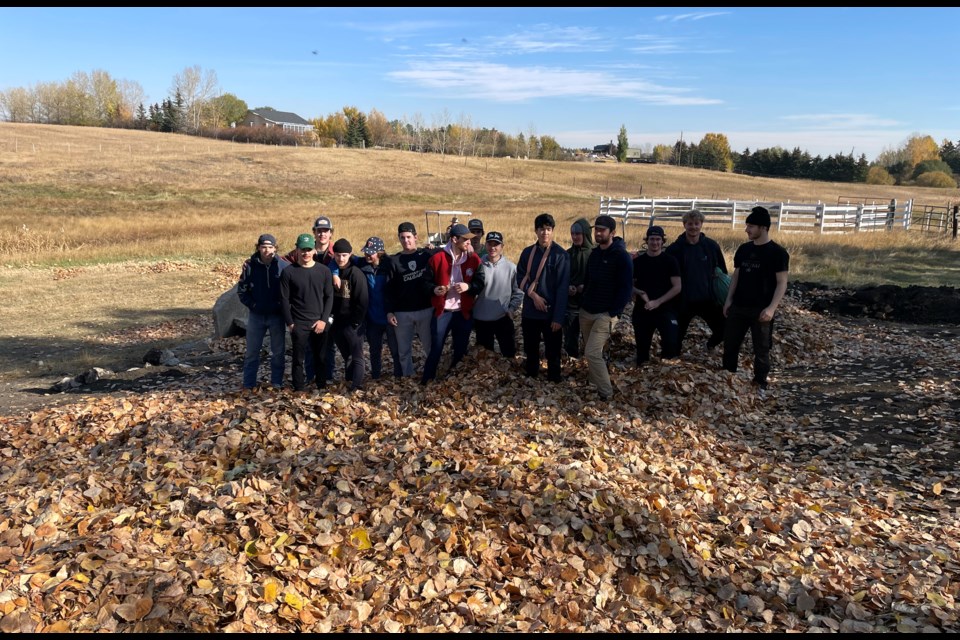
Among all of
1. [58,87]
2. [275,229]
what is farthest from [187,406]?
[58,87]

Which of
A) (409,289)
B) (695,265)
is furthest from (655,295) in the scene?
(409,289)

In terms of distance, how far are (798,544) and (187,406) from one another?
20.9 feet

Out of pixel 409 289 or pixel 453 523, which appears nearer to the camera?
pixel 453 523

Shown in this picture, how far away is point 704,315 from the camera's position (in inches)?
365

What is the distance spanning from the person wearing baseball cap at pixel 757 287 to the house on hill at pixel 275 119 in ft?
421

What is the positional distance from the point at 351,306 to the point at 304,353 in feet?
2.50

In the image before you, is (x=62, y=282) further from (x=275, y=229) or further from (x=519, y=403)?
(x=519, y=403)

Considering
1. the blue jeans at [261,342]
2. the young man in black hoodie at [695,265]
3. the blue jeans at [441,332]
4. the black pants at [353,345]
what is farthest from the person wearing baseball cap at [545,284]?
the blue jeans at [261,342]

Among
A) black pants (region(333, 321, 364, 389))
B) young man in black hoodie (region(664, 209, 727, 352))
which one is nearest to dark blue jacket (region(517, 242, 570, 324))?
young man in black hoodie (region(664, 209, 727, 352))

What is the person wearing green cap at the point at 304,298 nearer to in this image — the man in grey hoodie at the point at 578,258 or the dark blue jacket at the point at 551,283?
the dark blue jacket at the point at 551,283

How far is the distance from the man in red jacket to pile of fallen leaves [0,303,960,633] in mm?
901

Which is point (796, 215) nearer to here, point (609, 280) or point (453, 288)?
point (609, 280)

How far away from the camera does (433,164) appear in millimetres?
82875

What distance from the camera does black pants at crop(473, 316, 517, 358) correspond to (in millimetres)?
8266
